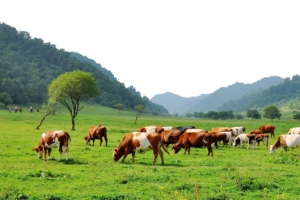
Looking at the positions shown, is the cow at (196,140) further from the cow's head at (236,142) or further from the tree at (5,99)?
the tree at (5,99)

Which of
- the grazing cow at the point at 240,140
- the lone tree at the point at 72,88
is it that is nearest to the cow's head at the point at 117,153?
the grazing cow at the point at 240,140

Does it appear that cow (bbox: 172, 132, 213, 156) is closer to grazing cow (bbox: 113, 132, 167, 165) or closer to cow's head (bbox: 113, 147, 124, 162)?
grazing cow (bbox: 113, 132, 167, 165)

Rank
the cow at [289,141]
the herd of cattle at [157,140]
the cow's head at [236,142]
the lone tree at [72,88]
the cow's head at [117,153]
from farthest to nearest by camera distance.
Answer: the lone tree at [72,88] < the cow's head at [236,142] < the cow at [289,141] < the cow's head at [117,153] < the herd of cattle at [157,140]

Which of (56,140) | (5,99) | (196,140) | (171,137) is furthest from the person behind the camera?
(5,99)

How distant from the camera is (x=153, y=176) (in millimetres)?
13508

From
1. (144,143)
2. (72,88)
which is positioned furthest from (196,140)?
(72,88)

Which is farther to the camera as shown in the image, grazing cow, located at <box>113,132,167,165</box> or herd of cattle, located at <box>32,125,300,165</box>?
herd of cattle, located at <box>32,125,300,165</box>

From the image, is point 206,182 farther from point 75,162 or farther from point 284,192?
point 75,162

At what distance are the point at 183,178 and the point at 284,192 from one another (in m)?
4.20

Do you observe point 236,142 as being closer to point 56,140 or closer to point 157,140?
point 157,140

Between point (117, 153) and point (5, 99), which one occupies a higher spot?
point (5, 99)

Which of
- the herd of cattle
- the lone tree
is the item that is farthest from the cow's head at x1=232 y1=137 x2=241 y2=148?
the lone tree

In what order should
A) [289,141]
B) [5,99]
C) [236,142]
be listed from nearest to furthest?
[289,141], [236,142], [5,99]

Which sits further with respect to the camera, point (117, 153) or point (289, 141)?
point (289, 141)
